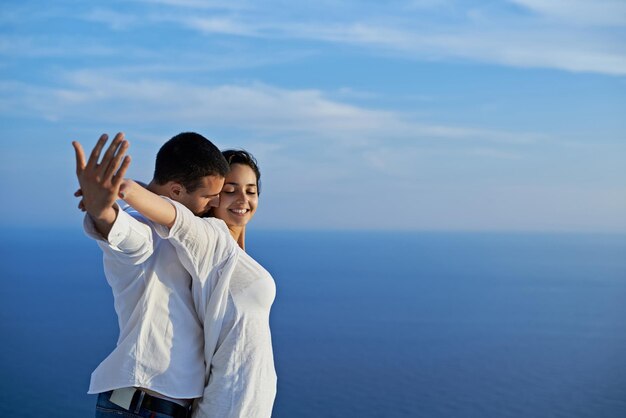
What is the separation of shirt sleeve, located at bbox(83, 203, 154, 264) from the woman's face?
1.87 feet

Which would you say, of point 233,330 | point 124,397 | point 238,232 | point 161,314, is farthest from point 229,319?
point 238,232

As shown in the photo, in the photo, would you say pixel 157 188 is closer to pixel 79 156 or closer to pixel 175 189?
pixel 175 189

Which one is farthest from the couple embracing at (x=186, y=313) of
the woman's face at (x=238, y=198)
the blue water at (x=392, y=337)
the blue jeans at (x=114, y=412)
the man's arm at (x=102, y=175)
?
the blue water at (x=392, y=337)

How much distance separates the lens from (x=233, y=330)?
5.63 ft

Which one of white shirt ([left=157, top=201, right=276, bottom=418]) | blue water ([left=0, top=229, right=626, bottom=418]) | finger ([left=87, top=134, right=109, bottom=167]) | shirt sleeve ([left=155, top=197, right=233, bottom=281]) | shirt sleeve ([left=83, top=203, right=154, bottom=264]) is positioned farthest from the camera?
blue water ([left=0, top=229, right=626, bottom=418])

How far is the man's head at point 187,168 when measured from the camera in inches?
66.8

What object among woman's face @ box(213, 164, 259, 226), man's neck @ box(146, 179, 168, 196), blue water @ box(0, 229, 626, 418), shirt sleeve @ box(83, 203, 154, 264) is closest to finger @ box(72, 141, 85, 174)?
shirt sleeve @ box(83, 203, 154, 264)

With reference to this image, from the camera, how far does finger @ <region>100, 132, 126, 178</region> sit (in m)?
1.33

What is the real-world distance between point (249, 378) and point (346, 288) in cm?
6854

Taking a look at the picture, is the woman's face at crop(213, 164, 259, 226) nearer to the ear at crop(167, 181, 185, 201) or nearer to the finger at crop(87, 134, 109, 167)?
the ear at crop(167, 181, 185, 201)

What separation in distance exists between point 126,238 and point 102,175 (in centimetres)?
16

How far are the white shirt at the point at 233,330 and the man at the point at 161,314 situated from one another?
4 cm

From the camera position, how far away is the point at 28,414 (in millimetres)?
38219

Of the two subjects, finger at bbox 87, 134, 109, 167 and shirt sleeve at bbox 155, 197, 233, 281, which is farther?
shirt sleeve at bbox 155, 197, 233, 281
